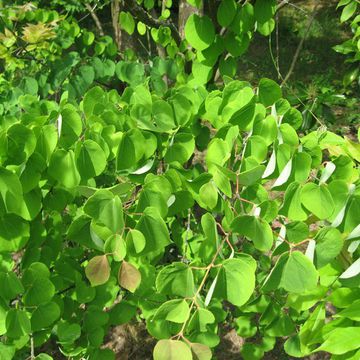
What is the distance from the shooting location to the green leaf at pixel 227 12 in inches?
46.9

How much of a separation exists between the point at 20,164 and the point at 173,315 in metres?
0.36

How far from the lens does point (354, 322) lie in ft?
2.39

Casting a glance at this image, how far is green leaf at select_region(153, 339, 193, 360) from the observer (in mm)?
650

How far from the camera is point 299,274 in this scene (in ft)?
2.27

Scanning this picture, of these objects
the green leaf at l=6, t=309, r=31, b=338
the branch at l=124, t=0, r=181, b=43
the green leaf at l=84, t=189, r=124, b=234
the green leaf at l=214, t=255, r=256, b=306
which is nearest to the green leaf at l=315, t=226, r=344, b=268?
the green leaf at l=214, t=255, r=256, b=306

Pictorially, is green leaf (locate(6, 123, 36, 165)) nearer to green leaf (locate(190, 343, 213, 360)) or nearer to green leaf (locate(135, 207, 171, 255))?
green leaf (locate(135, 207, 171, 255))

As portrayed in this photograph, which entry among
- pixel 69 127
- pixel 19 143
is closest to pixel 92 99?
pixel 69 127

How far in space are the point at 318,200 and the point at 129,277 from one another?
0.33 m

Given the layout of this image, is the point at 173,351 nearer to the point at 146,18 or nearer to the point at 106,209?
the point at 106,209

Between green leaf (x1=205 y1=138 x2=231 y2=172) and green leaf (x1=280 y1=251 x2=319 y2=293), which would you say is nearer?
green leaf (x1=280 y1=251 x2=319 y2=293)

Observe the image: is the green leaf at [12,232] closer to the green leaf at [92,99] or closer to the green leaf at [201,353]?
the green leaf at [92,99]

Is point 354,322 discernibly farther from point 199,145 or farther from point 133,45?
point 133,45

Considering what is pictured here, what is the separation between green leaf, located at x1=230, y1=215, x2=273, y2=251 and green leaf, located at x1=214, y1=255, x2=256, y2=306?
3 cm

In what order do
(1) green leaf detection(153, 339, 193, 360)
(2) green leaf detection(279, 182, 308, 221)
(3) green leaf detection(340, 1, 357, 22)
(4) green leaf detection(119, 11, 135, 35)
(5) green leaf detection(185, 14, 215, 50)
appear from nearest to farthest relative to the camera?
(1) green leaf detection(153, 339, 193, 360) → (2) green leaf detection(279, 182, 308, 221) → (5) green leaf detection(185, 14, 215, 50) → (4) green leaf detection(119, 11, 135, 35) → (3) green leaf detection(340, 1, 357, 22)
